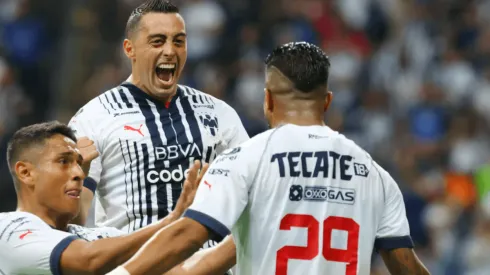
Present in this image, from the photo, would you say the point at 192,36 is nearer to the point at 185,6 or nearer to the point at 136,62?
the point at 185,6

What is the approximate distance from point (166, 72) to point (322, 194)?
6.21 feet

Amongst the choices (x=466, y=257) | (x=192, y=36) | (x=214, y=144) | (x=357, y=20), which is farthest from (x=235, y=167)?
(x=357, y=20)

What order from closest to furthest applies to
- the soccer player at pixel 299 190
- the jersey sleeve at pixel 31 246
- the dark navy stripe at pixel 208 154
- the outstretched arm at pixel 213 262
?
the soccer player at pixel 299 190
the jersey sleeve at pixel 31 246
the outstretched arm at pixel 213 262
the dark navy stripe at pixel 208 154

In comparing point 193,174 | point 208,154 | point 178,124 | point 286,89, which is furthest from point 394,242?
point 178,124

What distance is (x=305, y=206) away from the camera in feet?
17.2

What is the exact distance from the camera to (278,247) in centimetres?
527

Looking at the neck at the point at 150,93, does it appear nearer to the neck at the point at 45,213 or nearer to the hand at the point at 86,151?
the hand at the point at 86,151

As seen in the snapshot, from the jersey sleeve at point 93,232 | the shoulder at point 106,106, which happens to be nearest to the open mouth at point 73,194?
the jersey sleeve at point 93,232

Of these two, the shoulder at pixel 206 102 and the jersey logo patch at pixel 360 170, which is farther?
the shoulder at pixel 206 102

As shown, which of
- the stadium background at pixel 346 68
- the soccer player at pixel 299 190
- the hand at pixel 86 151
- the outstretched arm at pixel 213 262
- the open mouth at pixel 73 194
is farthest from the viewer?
the stadium background at pixel 346 68

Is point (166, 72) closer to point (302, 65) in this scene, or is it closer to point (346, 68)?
point (302, 65)

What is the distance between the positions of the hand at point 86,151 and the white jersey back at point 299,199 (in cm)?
127

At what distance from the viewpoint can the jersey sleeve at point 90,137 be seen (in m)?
6.58

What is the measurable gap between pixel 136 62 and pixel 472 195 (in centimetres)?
696
